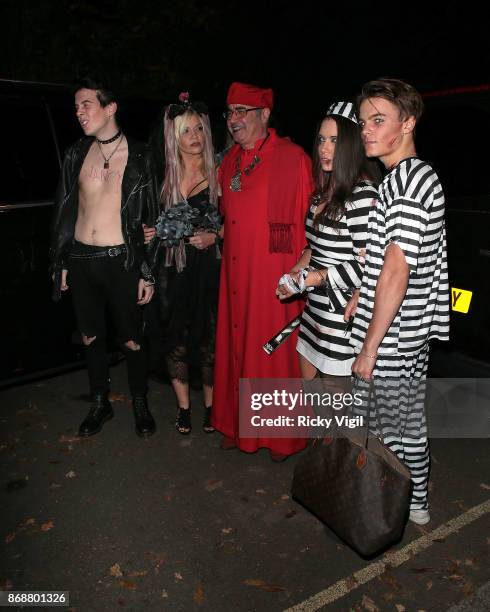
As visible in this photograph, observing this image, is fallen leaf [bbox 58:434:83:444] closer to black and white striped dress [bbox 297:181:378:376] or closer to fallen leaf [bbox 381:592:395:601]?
black and white striped dress [bbox 297:181:378:376]

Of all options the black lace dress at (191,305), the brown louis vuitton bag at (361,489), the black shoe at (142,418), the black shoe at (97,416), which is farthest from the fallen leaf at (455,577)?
the black shoe at (97,416)

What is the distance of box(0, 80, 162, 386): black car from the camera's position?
14.1 ft

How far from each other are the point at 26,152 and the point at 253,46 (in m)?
7.52

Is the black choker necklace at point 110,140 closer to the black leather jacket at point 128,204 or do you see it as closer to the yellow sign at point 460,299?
the black leather jacket at point 128,204

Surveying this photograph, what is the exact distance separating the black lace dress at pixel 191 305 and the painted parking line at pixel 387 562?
5.82 feet

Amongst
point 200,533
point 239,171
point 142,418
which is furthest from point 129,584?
point 239,171

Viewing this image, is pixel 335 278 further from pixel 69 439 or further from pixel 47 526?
pixel 69 439

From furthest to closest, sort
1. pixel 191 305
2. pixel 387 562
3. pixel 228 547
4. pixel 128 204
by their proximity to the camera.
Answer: pixel 191 305 → pixel 128 204 → pixel 228 547 → pixel 387 562

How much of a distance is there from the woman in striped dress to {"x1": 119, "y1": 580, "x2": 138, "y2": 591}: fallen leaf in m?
1.43

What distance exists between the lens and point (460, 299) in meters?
3.83

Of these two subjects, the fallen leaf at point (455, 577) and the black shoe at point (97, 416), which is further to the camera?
the black shoe at point (97, 416)

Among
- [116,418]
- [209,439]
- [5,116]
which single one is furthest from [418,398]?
[5,116]

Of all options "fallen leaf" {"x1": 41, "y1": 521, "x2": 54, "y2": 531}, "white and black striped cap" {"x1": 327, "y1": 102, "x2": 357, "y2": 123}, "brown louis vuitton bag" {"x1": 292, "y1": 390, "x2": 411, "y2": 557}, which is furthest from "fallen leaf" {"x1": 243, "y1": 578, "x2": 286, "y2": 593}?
"white and black striped cap" {"x1": 327, "y1": 102, "x2": 357, "y2": 123}

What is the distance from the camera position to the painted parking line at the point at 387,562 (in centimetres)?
294
